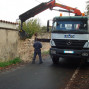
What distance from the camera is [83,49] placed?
8414 mm

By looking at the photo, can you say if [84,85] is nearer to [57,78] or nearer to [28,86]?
[57,78]

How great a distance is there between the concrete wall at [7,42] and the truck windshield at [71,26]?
284 centimetres

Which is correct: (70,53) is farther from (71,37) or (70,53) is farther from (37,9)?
(37,9)

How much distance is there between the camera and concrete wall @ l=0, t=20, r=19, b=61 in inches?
360

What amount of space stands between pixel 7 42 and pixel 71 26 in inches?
157

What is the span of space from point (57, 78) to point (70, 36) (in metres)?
2.88

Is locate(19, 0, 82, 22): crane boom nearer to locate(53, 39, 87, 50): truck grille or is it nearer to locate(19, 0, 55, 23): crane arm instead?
locate(19, 0, 55, 23): crane arm

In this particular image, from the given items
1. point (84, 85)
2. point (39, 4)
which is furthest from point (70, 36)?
point (39, 4)

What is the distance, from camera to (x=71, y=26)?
28.9 feet

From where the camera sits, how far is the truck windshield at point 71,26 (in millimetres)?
8602

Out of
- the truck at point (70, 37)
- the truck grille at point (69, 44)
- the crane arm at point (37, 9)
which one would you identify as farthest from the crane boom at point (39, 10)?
the truck grille at point (69, 44)

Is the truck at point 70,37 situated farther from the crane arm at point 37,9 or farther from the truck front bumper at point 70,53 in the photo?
the crane arm at point 37,9

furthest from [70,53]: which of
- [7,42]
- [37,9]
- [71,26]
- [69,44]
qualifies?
[37,9]

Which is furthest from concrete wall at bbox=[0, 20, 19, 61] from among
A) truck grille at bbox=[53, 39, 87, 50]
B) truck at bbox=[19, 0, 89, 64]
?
truck grille at bbox=[53, 39, 87, 50]
